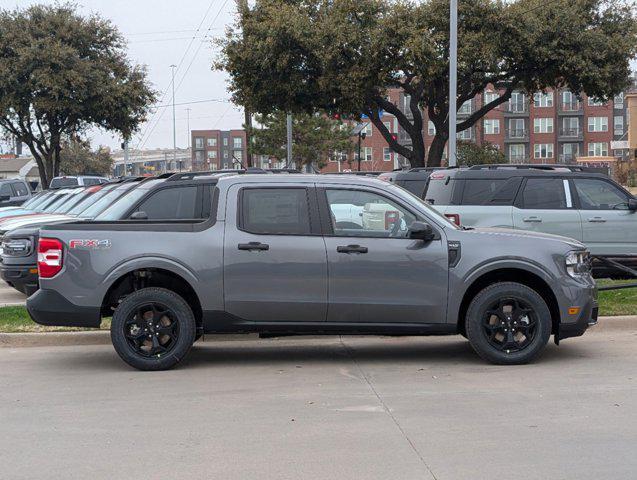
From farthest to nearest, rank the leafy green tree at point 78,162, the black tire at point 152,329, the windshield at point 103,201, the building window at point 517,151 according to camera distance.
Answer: the leafy green tree at point 78,162
the building window at point 517,151
the windshield at point 103,201
the black tire at point 152,329

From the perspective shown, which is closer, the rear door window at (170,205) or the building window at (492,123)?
the rear door window at (170,205)

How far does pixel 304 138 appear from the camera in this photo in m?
58.5

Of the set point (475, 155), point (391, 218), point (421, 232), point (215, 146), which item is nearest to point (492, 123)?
point (475, 155)

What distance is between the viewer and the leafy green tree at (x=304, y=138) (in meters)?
54.8

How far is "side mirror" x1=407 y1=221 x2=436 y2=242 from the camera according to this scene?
837cm

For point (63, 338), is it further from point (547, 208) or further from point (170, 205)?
point (547, 208)

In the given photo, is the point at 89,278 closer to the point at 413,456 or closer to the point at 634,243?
the point at 413,456

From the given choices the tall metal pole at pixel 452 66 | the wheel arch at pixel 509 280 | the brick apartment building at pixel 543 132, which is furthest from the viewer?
the brick apartment building at pixel 543 132

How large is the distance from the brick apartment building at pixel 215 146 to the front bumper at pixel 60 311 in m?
160

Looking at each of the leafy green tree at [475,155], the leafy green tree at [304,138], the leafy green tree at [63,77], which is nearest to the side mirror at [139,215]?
the leafy green tree at [63,77]

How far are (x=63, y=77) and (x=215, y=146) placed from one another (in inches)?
5290

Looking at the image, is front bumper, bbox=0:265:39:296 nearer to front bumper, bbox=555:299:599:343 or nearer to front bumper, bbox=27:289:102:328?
front bumper, bbox=27:289:102:328

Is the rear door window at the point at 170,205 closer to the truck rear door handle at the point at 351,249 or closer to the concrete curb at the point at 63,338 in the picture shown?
the concrete curb at the point at 63,338

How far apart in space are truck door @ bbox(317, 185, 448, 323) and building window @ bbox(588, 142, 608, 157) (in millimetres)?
79694
